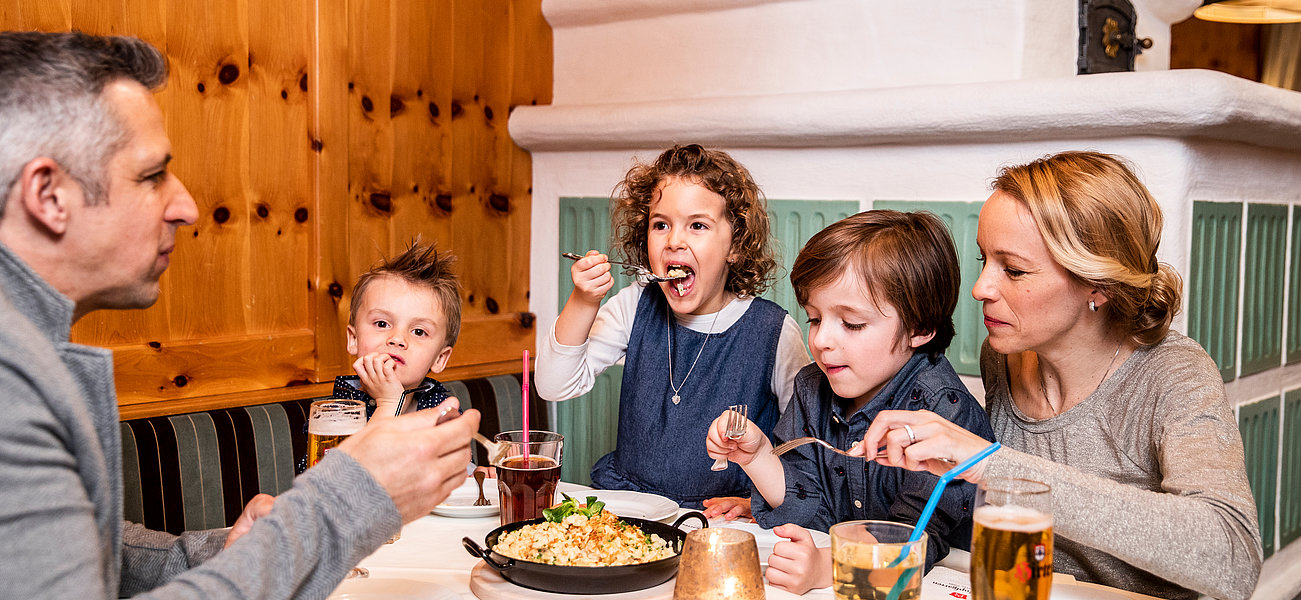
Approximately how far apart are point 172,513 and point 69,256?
1414 mm

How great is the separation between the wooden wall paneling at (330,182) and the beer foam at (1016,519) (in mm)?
2089

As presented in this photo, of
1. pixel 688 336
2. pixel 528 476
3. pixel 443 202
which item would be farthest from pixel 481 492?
pixel 443 202

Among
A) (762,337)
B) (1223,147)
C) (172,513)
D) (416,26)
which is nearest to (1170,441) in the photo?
(762,337)

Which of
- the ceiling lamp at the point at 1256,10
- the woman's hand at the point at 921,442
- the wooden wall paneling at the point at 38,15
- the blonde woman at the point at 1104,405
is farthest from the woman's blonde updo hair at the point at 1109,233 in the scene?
the ceiling lamp at the point at 1256,10

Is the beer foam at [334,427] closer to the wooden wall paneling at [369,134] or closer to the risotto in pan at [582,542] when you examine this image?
the risotto in pan at [582,542]

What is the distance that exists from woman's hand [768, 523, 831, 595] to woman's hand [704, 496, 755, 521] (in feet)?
1.15

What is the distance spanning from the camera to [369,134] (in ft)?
9.34

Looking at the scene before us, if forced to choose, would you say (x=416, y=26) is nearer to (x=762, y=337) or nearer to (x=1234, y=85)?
(x=762, y=337)

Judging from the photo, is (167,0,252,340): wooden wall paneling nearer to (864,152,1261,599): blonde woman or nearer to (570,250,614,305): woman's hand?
(570,250,614,305): woman's hand

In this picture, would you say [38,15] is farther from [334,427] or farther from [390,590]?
[390,590]

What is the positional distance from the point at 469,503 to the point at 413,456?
658 millimetres

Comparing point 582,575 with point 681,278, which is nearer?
point 582,575

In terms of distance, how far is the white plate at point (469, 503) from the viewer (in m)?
1.62

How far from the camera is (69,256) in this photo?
3.28ft
